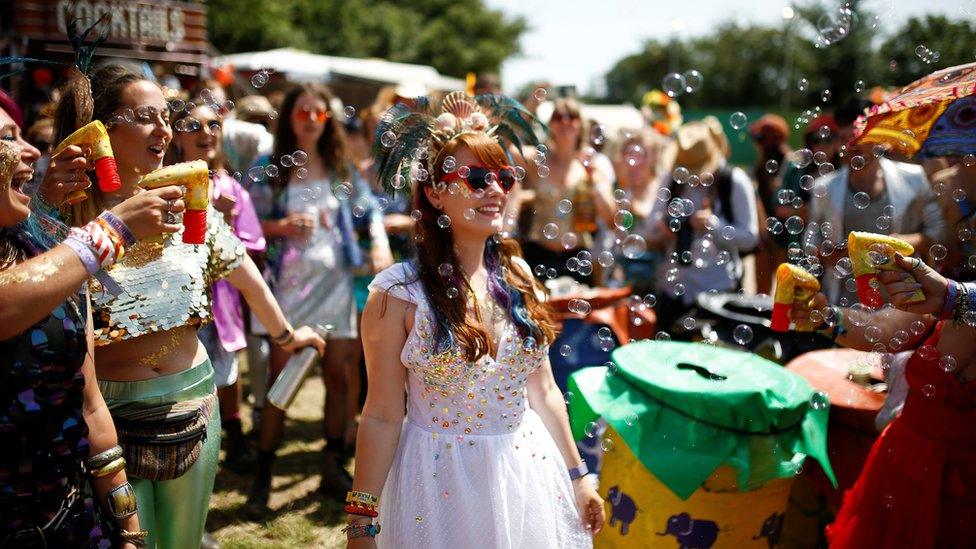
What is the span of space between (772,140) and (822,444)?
13.3 ft

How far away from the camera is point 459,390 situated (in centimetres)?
216

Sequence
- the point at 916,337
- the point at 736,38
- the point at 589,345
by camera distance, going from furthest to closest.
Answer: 1. the point at 736,38
2. the point at 589,345
3. the point at 916,337

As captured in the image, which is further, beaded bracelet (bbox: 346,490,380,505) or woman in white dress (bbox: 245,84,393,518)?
woman in white dress (bbox: 245,84,393,518)

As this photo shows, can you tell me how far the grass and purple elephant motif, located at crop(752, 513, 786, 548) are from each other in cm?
183

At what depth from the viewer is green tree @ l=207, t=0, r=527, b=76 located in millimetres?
24828

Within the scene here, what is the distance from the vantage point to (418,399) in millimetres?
2201

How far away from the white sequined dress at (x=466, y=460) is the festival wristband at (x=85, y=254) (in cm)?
79

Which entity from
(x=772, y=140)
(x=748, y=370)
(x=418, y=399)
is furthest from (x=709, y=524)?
(x=772, y=140)

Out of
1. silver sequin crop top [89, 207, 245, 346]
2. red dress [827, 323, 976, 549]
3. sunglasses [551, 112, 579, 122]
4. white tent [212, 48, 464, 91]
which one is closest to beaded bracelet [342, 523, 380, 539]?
silver sequin crop top [89, 207, 245, 346]

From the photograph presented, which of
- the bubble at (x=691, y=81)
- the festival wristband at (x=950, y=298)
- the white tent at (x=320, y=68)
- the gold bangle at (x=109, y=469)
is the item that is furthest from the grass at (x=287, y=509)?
the white tent at (x=320, y=68)

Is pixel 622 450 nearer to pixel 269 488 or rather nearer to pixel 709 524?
pixel 709 524

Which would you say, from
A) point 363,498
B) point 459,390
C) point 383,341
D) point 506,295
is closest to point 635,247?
point 506,295

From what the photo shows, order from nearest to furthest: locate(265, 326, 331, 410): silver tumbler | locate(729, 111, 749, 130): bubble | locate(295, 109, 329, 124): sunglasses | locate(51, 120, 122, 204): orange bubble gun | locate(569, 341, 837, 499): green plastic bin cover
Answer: locate(51, 120, 122, 204): orange bubble gun, locate(569, 341, 837, 499): green plastic bin cover, locate(729, 111, 749, 130): bubble, locate(265, 326, 331, 410): silver tumbler, locate(295, 109, 329, 124): sunglasses

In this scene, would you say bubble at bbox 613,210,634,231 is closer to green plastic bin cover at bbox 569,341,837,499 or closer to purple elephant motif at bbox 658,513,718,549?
green plastic bin cover at bbox 569,341,837,499
